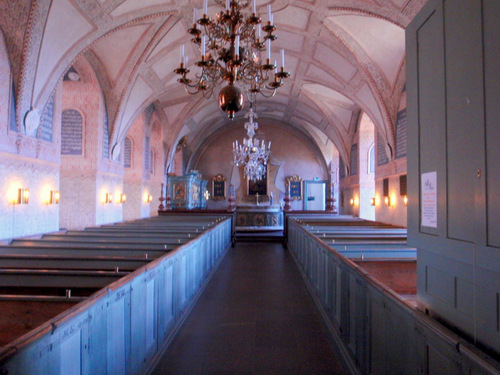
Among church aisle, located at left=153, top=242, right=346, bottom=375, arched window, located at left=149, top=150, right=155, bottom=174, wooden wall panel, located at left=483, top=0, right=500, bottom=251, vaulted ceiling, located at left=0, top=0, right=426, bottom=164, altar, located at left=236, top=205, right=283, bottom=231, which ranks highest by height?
vaulted ceiling, located at left=0, top=0, right=426, bottom=164

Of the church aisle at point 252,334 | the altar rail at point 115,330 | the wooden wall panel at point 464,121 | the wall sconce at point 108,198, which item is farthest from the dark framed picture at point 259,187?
the wooden wall panel at point 464,121

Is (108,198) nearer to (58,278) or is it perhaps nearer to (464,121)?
(58,278)

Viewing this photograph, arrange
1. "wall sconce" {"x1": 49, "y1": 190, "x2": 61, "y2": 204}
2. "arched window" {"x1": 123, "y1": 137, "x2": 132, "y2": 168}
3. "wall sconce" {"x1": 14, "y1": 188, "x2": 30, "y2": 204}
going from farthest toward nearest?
"arched window" {"x1": 123, "y1": 137, "x2": 132, "y2": 168} < "wall sconce" {"x1": 49, "y1": 190, "x2": 61, "y2": 204} < "wall sconce" {"x1": 14, "y1": 188, "x2": 30, "y2": 204}

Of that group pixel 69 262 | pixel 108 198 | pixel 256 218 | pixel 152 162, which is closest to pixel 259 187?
pixel 256 218

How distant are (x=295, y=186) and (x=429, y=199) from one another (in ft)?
60.6

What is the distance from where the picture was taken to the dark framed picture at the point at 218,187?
20328 mm

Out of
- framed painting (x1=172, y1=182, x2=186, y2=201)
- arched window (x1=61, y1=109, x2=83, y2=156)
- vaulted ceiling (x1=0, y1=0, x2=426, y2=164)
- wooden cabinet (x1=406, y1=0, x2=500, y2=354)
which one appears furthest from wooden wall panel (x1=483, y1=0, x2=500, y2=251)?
framed painting (x1=172, y1=182, x2=186, y2=201)

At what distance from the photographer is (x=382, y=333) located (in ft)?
7.43

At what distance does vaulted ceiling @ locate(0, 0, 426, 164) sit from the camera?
6625mm

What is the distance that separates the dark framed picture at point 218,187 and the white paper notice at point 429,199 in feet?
61.1

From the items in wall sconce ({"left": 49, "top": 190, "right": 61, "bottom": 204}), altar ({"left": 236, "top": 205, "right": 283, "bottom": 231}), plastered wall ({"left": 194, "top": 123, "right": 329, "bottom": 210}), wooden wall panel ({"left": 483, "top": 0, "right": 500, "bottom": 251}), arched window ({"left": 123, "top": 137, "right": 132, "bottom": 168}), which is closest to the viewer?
wooden wall panel ({"left": 483, "top": 0, "right": 500, "bottom": 251})

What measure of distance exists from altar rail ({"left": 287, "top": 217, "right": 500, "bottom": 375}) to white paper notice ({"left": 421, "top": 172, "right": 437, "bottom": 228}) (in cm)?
45

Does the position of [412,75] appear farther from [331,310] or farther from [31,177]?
[31,177]

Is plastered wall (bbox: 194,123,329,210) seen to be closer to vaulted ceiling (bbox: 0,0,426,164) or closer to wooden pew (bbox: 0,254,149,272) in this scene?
vaulted ceiling (bbox: 0,0,426,164)
